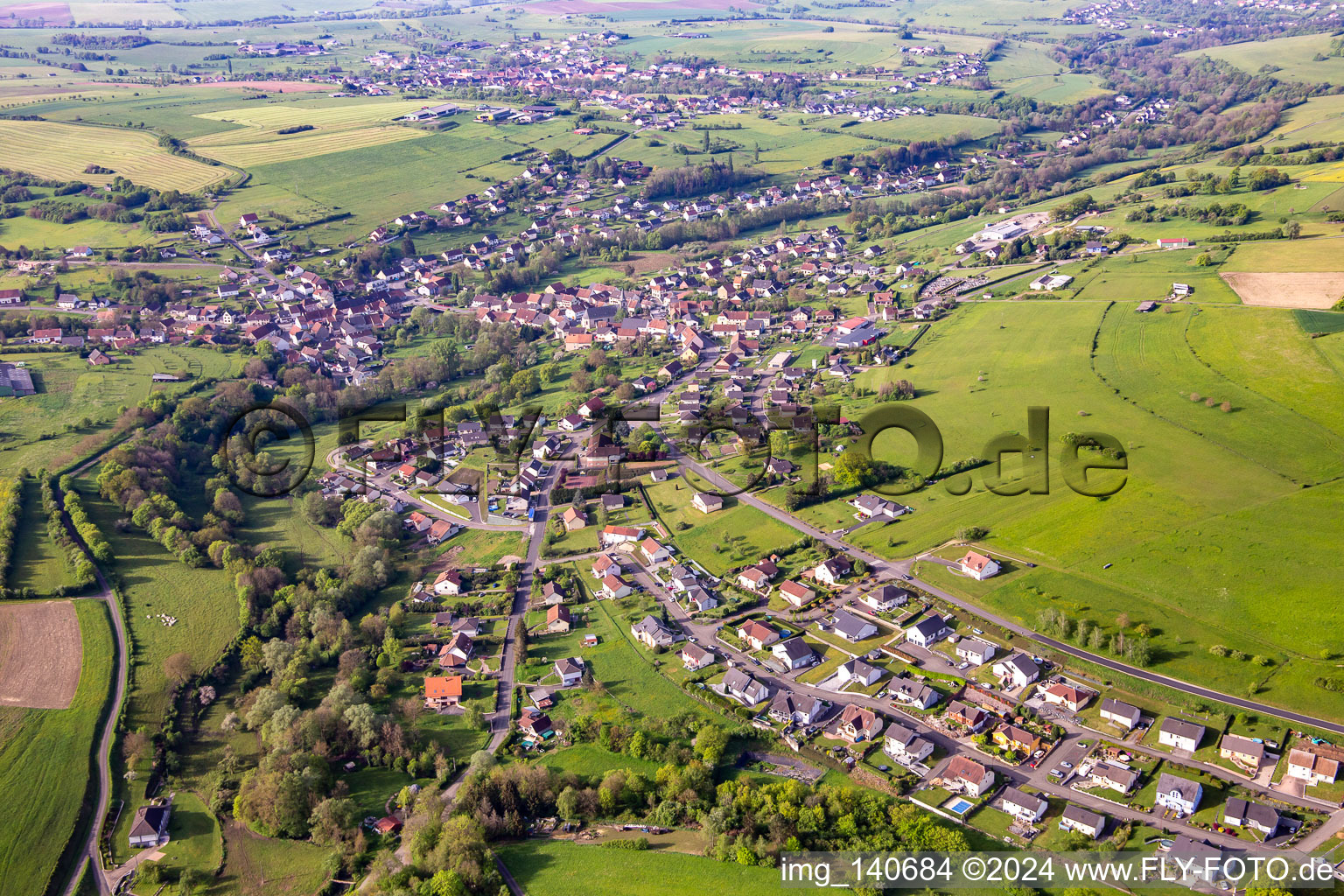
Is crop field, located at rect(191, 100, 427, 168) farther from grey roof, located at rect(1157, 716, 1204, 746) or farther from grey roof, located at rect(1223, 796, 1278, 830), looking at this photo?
grey roof, located at rect(1223, 796, 1278, 830)

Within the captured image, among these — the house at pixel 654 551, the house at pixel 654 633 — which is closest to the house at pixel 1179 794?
the house at pixel 654 633

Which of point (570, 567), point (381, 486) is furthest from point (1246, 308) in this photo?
point (381, 486)

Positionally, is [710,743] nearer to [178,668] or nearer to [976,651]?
[976,651]

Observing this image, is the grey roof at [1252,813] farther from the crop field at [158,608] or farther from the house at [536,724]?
the crop field at [158,608]

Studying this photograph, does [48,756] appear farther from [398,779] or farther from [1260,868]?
[1260,868]

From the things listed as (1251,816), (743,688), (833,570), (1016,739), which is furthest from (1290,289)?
(743,688)
